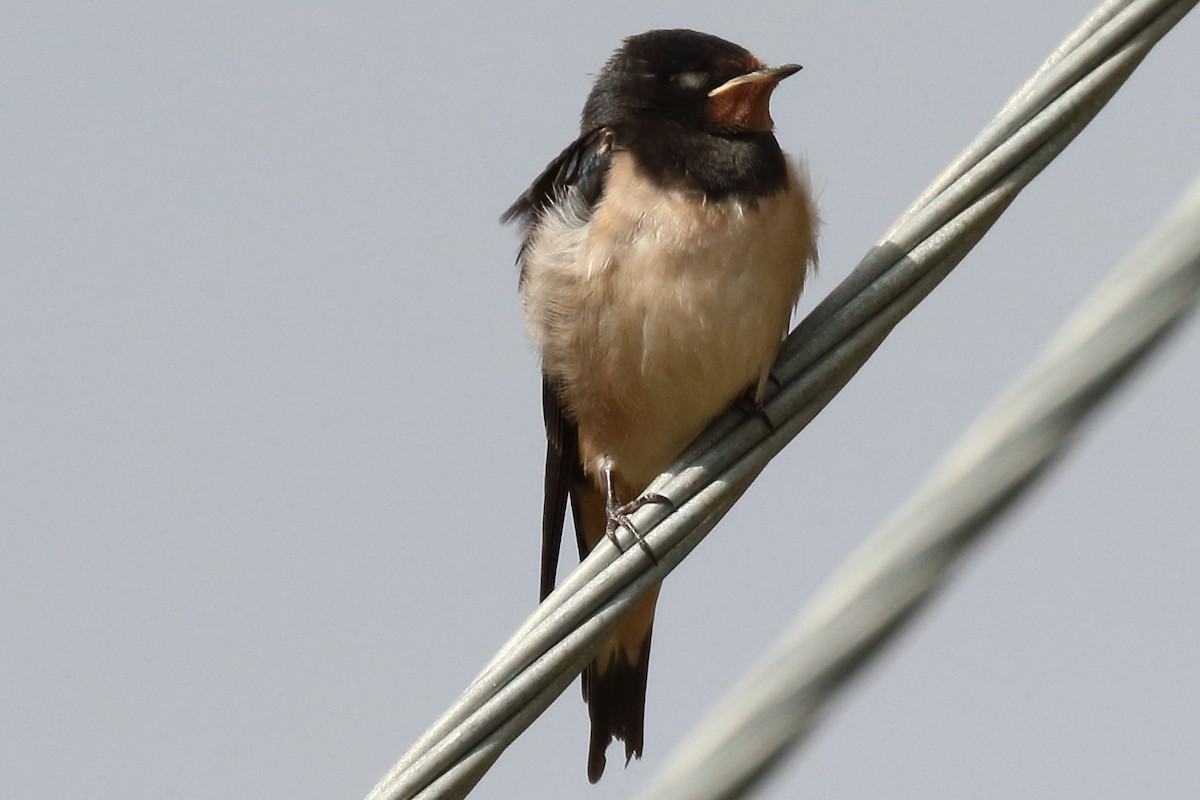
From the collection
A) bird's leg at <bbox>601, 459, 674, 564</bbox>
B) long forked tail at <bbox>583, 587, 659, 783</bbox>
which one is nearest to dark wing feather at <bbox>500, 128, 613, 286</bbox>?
bird's leg at <bbox>601, 459, 674, 564</bbox>

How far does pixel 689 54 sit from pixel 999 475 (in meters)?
3.81

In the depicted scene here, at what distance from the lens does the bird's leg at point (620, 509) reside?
346 cm

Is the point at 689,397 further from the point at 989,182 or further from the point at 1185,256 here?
the point at 1185,256

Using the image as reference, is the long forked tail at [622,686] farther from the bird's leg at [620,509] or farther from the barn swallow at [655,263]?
the bird's leg at [620,509]

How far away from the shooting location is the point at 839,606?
191 cm

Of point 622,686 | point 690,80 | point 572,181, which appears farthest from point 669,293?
point 622,686

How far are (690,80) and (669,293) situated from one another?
101cm

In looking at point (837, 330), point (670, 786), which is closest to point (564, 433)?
point (837, 330)

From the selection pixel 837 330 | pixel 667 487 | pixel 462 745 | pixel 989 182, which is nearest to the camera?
pixel 462 745

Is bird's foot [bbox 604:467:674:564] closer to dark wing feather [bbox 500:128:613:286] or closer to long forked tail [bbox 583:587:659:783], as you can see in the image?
long forked tail [bbox 583:587:659:783]

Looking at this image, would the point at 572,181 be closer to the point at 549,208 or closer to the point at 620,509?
the point at 549,208

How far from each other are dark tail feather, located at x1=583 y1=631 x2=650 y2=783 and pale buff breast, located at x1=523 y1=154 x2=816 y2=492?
1.05 m

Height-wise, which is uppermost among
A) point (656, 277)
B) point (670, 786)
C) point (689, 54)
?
point (689, 54)

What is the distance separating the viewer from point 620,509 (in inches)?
192
